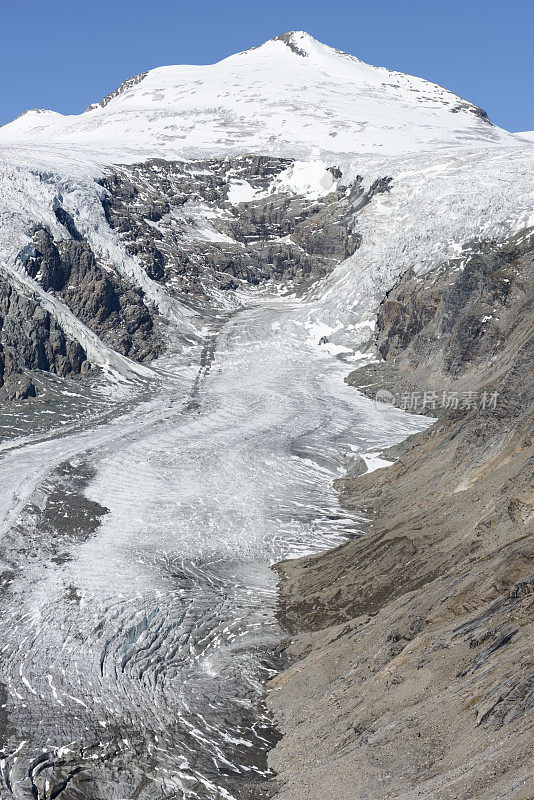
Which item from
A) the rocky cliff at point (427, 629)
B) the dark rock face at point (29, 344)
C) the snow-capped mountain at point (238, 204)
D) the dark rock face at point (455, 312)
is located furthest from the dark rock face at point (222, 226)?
the rocky cliff at point (427, 629)

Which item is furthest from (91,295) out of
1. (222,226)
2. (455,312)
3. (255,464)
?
(255,464)

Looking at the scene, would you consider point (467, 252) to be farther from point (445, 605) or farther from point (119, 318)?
point (445, 605)

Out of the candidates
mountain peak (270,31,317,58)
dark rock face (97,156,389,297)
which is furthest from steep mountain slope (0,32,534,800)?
mountain peak (270,31,317,58)

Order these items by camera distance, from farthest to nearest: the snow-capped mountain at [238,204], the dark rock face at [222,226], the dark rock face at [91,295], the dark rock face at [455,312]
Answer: the dark rock face at [222,226], the snow-capped mountain at [238,204], the dark rock face at [91,295], the dark rock face at [455,312]

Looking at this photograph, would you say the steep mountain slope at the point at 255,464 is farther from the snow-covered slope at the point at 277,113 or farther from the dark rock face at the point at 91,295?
A: the snow-covered slope at the point at 277,113

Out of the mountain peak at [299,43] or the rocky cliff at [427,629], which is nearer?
the rocky cliff at [427,629]

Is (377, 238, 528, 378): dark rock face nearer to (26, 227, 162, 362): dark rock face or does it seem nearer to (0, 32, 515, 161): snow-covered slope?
(26, 227, 162, 362): dark rock face

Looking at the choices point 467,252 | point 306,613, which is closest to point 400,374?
point 467,252
